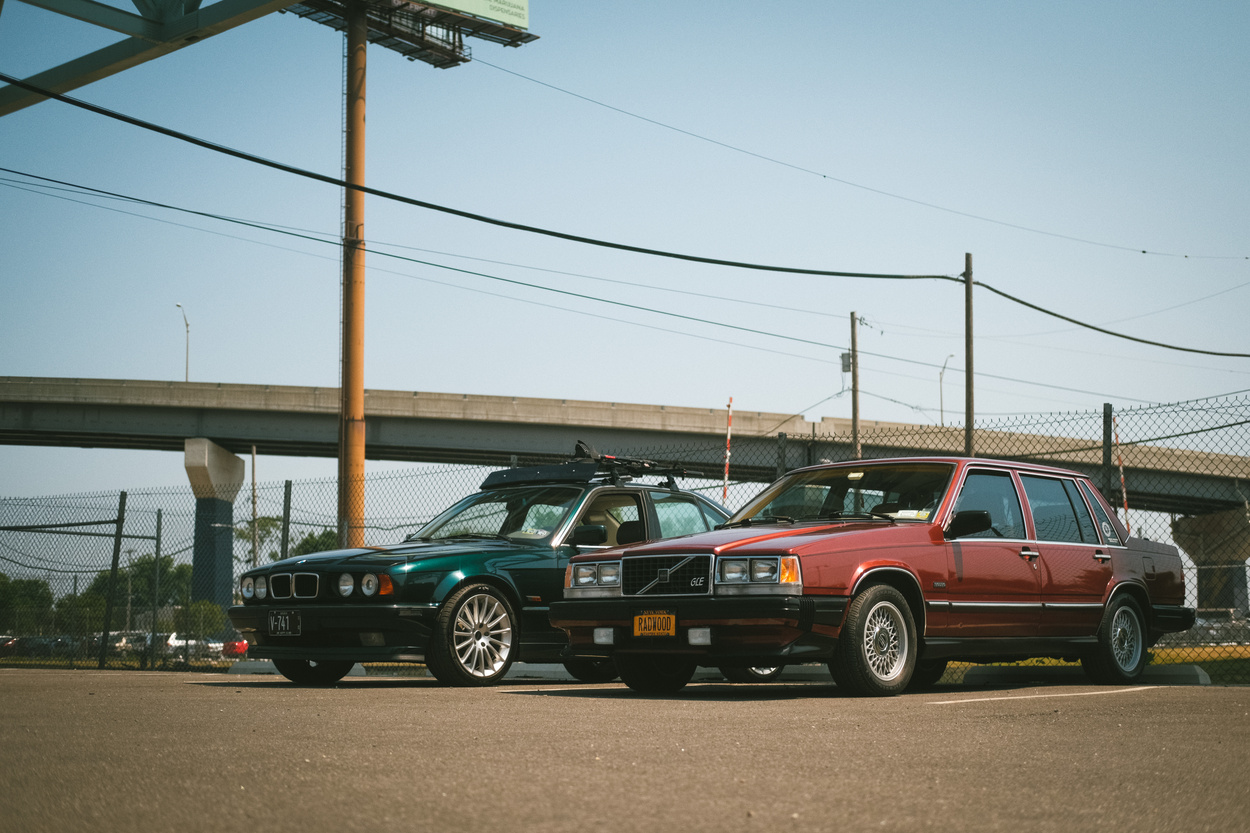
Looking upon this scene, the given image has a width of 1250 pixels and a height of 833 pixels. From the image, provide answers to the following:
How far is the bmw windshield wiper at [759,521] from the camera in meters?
8.72

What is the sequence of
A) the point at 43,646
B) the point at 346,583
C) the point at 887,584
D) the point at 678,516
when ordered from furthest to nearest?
the point at 43,646
the point at 678,516
the point at 346,583
the point at 887,584

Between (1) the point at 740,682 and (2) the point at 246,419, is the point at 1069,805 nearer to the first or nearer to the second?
(1) the point at 740,682

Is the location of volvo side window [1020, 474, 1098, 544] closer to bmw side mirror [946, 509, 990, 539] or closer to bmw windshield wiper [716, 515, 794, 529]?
bmw side mirror [946, 509, 990, 539]

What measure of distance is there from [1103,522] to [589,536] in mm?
3896

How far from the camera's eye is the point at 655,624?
7.89 m

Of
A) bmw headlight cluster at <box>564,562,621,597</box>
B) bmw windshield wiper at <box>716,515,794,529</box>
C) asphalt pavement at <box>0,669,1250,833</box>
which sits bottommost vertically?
asphalt pavement at <box>0,669,1250,833</box>

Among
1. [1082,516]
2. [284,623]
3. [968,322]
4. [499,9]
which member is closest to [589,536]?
[284,623]

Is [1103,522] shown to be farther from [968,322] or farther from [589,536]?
[968,322]

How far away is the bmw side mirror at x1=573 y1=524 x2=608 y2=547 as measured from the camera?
32.3 feet

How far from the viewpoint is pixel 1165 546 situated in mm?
10164

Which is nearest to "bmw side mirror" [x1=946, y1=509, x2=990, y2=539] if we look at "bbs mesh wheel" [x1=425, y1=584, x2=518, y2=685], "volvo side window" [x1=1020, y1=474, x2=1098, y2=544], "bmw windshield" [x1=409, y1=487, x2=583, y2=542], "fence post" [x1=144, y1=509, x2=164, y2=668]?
"volvo side window" [x1=1020, y1=474, x2=1098, y2=544]

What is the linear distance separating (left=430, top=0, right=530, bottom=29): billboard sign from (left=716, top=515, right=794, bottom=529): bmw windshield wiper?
28.8 meters

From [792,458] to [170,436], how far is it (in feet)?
80.5

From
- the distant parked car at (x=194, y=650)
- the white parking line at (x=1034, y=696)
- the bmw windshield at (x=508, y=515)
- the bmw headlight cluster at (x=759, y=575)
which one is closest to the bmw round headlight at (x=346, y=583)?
the bmw windshield at (x=508, y=515)
